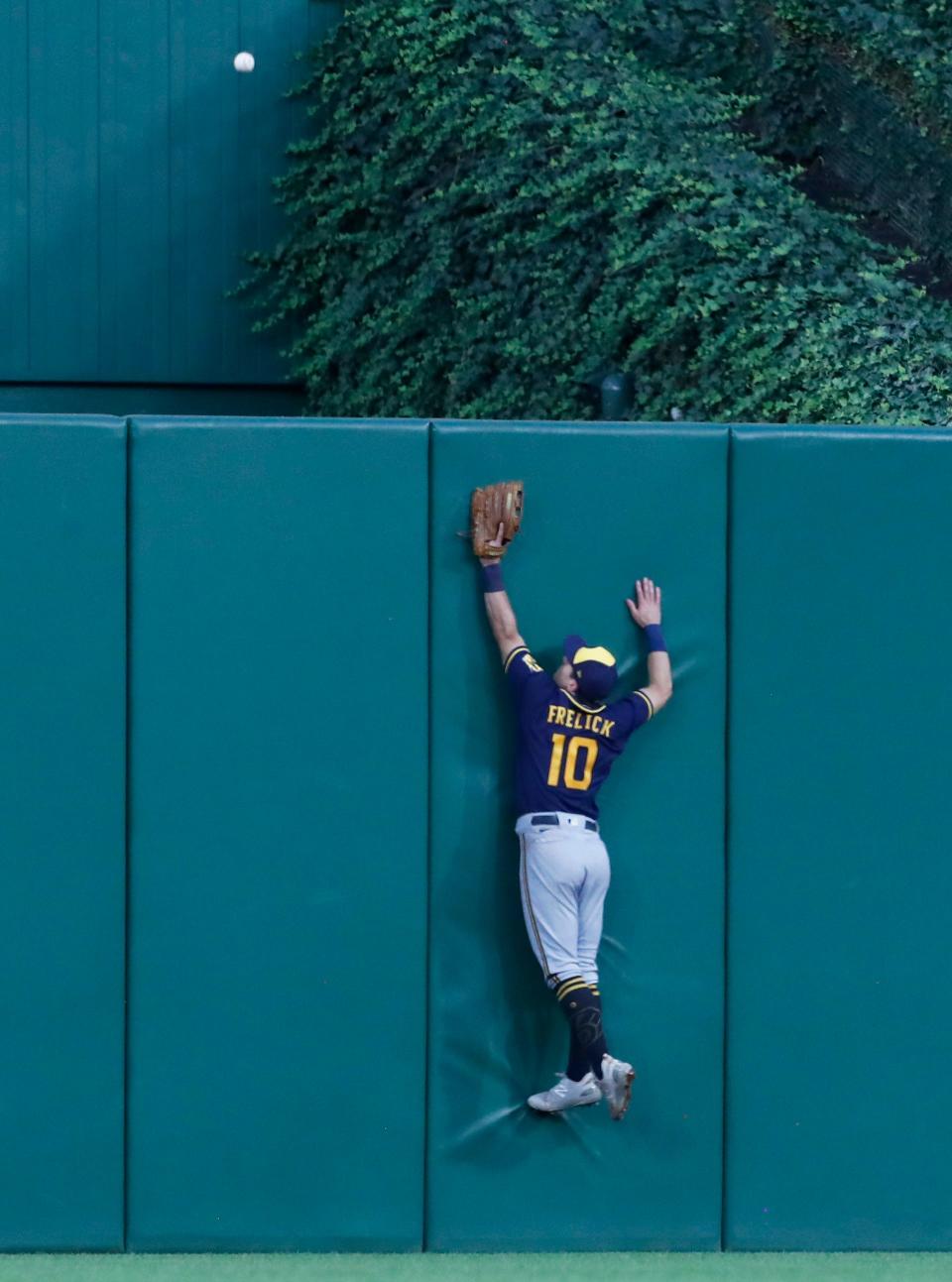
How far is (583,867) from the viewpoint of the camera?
14.6 feet

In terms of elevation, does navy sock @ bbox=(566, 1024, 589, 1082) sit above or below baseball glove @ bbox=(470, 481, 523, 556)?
below

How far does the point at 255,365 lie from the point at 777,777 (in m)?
7.48

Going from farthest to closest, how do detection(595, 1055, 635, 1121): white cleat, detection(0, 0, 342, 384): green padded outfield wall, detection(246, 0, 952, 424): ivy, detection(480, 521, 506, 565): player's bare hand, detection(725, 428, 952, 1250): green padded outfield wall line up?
detection(0, 0, 342, 384): green padded outfield wall < detection(246, 0, 952, 424): ivy < detection(725, 428, 952, 1250): green padded outfield wall < detection(480, 521, 506, 565): player's bare hand < detection(595, 1055, 635, 1121): white cleat

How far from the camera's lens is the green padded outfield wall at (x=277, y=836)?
4547 mm

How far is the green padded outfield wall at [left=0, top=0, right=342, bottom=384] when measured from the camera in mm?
10711

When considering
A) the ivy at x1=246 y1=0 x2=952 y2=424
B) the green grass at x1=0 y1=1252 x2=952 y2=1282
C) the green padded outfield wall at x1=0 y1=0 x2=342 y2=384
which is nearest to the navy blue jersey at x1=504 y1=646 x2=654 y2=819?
the green grass at x1=0 y1=1252 x2=952 y2=1282

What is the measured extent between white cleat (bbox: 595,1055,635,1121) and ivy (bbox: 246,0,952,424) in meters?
4.38

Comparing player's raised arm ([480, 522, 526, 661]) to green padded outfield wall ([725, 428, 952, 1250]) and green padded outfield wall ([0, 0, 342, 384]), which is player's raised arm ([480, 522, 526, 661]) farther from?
green padded outfield wall ([0, 0, 342, 384])

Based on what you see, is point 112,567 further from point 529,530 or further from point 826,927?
point 826,927

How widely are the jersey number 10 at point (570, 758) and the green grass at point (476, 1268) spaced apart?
1471 mm

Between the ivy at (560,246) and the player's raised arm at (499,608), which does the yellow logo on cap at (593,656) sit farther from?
the ivy at (560,246)

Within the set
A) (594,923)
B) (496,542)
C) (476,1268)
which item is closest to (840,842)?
(594,923)

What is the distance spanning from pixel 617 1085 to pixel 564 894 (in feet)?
1.85

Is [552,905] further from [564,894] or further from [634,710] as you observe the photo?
[634,710]
